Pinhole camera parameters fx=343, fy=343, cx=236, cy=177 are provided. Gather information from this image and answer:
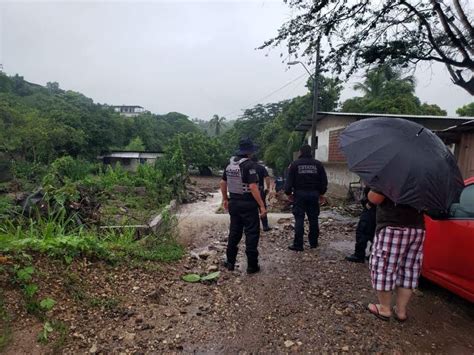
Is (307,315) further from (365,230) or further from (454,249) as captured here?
(365,230)

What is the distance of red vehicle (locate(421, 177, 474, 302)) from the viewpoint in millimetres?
3125

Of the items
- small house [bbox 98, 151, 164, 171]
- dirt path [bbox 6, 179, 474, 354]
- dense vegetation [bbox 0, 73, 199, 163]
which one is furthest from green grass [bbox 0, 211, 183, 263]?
small house [bbox 98, 151, 164, 171]

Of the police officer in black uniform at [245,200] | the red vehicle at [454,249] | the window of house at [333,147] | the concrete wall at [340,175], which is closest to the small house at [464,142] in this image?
the concrete wall at [340,175]

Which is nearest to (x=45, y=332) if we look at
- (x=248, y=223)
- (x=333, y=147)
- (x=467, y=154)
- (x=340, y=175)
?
(x=248, y=223)

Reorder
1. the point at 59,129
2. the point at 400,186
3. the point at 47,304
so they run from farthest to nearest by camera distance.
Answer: the point at 59,129 < the point at 47,304 < the point at 400,186

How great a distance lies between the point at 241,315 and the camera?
3.34m

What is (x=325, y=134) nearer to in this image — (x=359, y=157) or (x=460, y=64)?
(x=460, y=64)

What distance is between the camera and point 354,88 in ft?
94.6

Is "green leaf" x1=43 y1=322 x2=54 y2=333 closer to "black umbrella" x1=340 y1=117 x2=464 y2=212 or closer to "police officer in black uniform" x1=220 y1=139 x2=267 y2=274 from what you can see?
"police officer in black uniform" x1=220 y1=139 x2=267 y2=274

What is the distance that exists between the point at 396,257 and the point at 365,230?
6.21 feet

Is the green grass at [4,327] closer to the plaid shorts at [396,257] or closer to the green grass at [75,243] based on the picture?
the green grass at [75,243]

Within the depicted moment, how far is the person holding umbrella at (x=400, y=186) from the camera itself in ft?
9.10

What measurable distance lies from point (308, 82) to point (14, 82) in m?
40.2

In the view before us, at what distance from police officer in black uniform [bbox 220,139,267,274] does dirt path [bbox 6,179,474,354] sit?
1.42 feet
